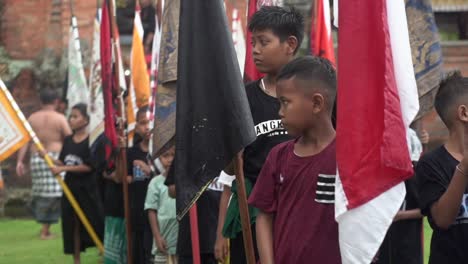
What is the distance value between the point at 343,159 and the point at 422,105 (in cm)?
295

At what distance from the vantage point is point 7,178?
2050 cm

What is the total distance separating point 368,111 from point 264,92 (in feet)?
5.12

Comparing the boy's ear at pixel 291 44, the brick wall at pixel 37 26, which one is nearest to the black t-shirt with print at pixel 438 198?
the boy's ear at pixel 291 44

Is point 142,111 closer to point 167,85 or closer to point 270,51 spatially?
point 167,85

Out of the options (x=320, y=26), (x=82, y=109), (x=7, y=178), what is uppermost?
(x=320, y=26)

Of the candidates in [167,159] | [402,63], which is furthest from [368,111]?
[167,159]

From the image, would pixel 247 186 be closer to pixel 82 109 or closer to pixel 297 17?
pixel 297 17

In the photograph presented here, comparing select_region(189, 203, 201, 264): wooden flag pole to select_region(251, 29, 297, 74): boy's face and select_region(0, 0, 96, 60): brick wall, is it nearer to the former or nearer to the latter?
select_region(251, 29, 297, 74): boy's face

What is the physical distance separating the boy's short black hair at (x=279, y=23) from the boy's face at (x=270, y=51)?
0.08 ft

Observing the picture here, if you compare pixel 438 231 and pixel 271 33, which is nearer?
pixel 438 231

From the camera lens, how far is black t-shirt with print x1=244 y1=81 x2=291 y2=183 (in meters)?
6.32

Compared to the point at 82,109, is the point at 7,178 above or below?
below

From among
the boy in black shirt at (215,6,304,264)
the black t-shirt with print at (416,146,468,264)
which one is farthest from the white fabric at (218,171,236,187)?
the black t-shirt with print at (416,146,468,264)

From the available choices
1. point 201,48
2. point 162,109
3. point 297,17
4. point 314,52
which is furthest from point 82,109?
point 201,48
